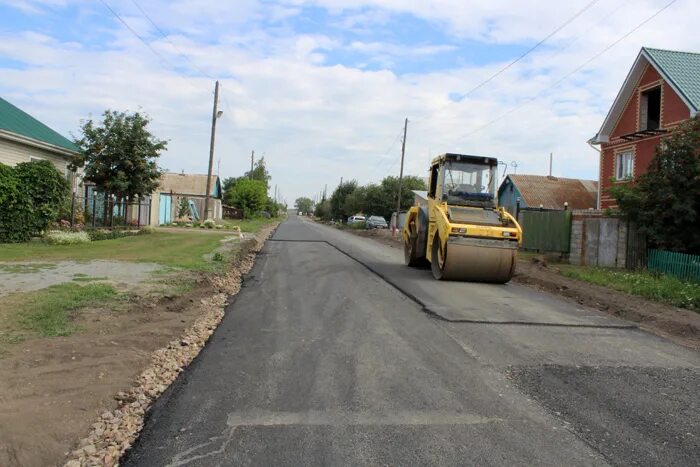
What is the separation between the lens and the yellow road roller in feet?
44.8

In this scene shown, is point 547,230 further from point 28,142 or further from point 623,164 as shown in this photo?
point 28,142

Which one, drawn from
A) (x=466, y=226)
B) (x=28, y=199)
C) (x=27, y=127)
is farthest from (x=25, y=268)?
(x=27, y=127)

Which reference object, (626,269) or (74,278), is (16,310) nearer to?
(74,278)

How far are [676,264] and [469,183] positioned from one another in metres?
6.32

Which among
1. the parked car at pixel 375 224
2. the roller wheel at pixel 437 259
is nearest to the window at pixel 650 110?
the roller wheel at pixel 437 259

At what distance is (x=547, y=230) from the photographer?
25.1m

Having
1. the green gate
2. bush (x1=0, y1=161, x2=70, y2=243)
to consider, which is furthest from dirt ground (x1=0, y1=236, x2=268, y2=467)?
the green gate

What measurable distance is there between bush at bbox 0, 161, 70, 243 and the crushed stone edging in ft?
37.5

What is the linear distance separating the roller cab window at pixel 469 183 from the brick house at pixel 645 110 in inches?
383

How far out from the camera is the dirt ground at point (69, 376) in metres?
4.06

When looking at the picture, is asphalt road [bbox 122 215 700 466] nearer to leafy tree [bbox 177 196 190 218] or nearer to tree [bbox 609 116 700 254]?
tree [bbox 609 116 700 254]

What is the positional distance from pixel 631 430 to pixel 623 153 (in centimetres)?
2544

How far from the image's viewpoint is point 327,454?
4.04 m

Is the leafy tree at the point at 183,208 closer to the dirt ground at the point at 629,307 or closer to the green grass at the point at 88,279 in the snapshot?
the dirt ground at the point at 629,307
